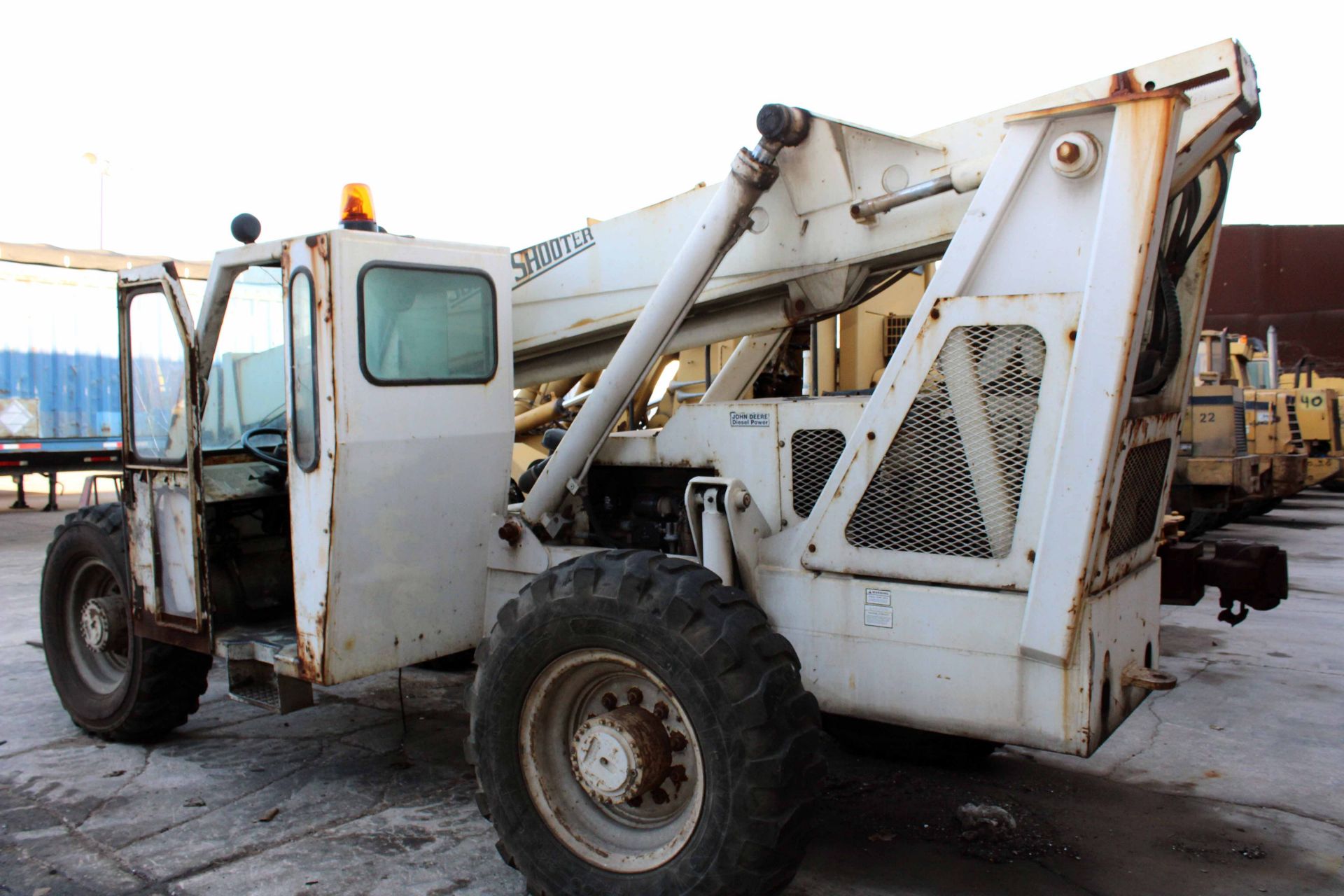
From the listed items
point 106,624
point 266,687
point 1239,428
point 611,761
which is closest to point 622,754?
point 611,761

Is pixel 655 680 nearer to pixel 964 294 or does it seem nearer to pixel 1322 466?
pixel 964 294

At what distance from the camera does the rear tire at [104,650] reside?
4.83m

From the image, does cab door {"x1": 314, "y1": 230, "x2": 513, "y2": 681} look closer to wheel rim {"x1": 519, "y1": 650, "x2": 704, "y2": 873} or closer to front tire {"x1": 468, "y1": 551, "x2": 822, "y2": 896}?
front tire {"x1": 468, "y1": 551, "x2": 822, "y2": 896}

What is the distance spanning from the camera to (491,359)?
4164 millimetres

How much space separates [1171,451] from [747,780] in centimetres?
Result: 189

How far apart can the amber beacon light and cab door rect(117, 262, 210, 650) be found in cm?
76

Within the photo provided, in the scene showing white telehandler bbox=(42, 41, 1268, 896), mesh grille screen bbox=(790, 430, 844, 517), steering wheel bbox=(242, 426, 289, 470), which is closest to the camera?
white telehandler bbox=(42, 41, 1268, 896)

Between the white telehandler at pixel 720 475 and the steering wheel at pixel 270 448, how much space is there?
0.02m

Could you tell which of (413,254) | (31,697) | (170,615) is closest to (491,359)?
(413,254)

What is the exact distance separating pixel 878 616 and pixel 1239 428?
992cm

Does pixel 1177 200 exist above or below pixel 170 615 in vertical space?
above

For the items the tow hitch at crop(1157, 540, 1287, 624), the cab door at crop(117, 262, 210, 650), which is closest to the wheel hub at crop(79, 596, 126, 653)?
the cab door at crop(117, 262, 210, 650)

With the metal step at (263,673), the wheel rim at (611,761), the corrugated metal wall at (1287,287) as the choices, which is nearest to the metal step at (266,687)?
the metal step at (263,673)

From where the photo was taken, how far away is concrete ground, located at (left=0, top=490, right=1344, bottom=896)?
361 cm
